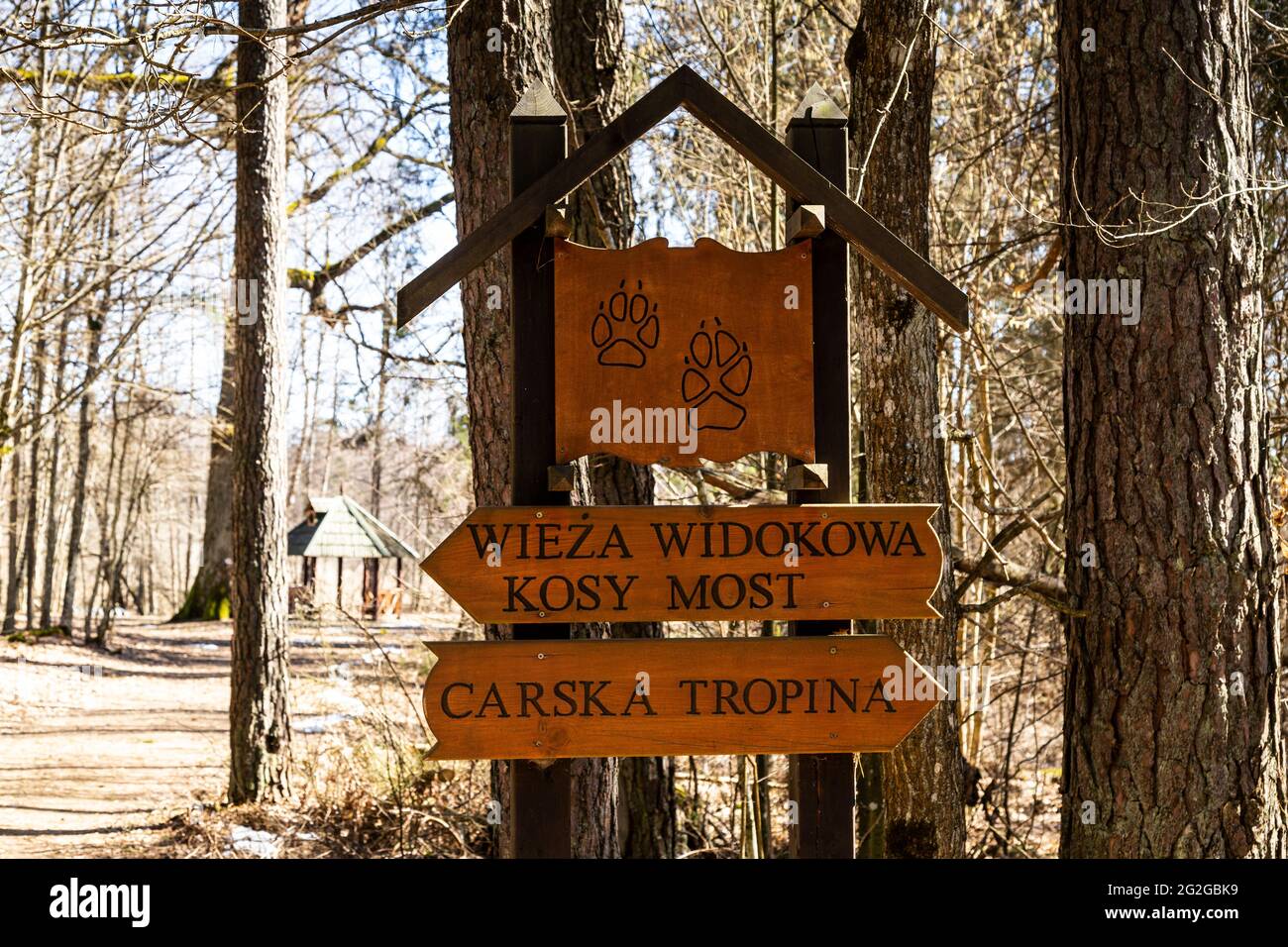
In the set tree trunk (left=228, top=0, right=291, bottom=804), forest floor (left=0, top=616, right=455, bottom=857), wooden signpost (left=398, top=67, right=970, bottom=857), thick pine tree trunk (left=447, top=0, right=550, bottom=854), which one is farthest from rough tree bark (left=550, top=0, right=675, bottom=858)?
tree trunk (left=228, top=0, right=291, bottom=804)

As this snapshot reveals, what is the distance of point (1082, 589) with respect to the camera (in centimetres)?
384

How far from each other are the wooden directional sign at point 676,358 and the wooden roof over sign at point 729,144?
166mm

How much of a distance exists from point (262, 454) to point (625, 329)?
6.30m

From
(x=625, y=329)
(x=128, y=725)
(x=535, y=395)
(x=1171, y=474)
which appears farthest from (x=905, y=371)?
(x=128, y=725)

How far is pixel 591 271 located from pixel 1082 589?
2.20 m

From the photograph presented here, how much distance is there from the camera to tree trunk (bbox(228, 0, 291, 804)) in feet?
26.6

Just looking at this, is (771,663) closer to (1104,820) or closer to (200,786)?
(1104,820)


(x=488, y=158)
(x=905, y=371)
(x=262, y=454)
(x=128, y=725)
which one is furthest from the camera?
(x=128, y=725)

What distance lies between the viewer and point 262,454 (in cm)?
845

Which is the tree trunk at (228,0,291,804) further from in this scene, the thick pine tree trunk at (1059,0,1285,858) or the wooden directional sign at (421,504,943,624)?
the thick pine tree trunk at (1059,0,1285,858)

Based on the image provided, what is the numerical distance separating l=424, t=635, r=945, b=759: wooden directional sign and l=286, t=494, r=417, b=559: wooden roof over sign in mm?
16819

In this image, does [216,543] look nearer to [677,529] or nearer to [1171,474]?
[677,529]

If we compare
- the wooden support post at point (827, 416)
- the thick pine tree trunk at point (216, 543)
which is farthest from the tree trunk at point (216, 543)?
the wooden support post at point (827, 416)
